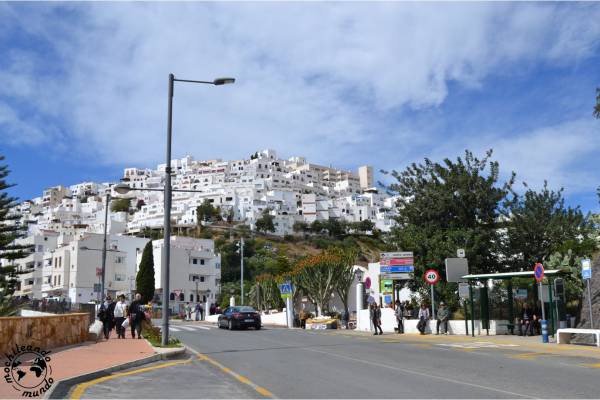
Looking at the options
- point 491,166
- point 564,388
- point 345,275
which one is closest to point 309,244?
point 345,275

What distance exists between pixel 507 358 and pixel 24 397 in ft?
39.4

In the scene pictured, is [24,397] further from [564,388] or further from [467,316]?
[467,316]

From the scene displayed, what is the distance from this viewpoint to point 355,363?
1493 cm

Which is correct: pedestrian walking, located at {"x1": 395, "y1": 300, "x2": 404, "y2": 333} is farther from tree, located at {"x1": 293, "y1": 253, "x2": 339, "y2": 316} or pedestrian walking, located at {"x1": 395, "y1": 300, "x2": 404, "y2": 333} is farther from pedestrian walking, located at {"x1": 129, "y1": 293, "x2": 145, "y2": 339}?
tree, located at {"x1": 293, "y1": 253, "x2": 339, "y2": 316}

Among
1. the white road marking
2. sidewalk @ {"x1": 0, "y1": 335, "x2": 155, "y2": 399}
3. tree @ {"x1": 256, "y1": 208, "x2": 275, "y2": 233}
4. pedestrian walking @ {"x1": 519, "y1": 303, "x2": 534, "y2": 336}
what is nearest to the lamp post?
sidewalk @ {"x1": 0, "y1": 335, "x2": 155, "y2": 399}

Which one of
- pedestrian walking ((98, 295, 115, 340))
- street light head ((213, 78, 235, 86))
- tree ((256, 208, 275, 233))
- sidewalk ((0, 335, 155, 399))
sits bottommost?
sidewalk ((0, 335, 155, 399))

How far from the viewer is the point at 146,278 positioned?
7812cm

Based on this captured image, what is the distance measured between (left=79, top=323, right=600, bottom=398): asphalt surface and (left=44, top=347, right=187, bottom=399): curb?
0.45m

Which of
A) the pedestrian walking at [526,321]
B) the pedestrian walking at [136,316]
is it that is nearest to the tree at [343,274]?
the pedestrian walking at [526,321]

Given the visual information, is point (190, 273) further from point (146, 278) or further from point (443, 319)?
point (443, 319)

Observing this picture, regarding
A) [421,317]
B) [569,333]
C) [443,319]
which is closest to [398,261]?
[421,317]

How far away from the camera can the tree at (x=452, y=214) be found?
3491 centimetres

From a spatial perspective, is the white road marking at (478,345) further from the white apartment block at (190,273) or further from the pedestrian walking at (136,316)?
the white apartment block at (190,273)

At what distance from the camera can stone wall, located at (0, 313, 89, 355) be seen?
572 inches
